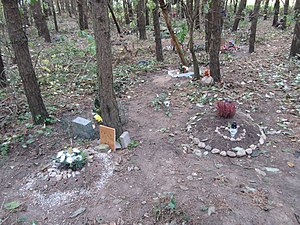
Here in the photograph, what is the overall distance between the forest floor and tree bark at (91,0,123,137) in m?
0.51

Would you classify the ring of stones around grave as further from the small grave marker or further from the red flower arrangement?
the small grave marker

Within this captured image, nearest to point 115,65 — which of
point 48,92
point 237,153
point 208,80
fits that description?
point 48,92

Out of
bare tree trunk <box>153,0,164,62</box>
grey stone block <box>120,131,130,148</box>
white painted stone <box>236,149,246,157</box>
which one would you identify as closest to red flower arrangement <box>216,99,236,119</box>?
white painted stone <box>236,149,246,157</box>

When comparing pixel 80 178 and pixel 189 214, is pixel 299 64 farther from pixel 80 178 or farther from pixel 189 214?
pixel 80 178

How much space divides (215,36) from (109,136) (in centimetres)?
347

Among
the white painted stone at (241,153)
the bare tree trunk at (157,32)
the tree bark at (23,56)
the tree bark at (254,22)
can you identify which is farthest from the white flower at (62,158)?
the tree bark at (254,22)

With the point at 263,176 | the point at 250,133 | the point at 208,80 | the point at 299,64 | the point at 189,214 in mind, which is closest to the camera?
the point at 189,214

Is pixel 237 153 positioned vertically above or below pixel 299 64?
below

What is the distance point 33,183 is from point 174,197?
1.74 metres

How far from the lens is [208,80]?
543cm

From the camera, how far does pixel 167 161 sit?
3211 millimetres

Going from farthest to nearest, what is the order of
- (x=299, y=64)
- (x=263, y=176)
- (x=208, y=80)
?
(x=299, y=64) → (x=208, y=80) → (x=263, y=176)

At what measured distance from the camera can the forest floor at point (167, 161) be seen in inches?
96.4

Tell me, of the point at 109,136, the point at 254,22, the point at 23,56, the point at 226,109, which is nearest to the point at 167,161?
the point at 109,136
